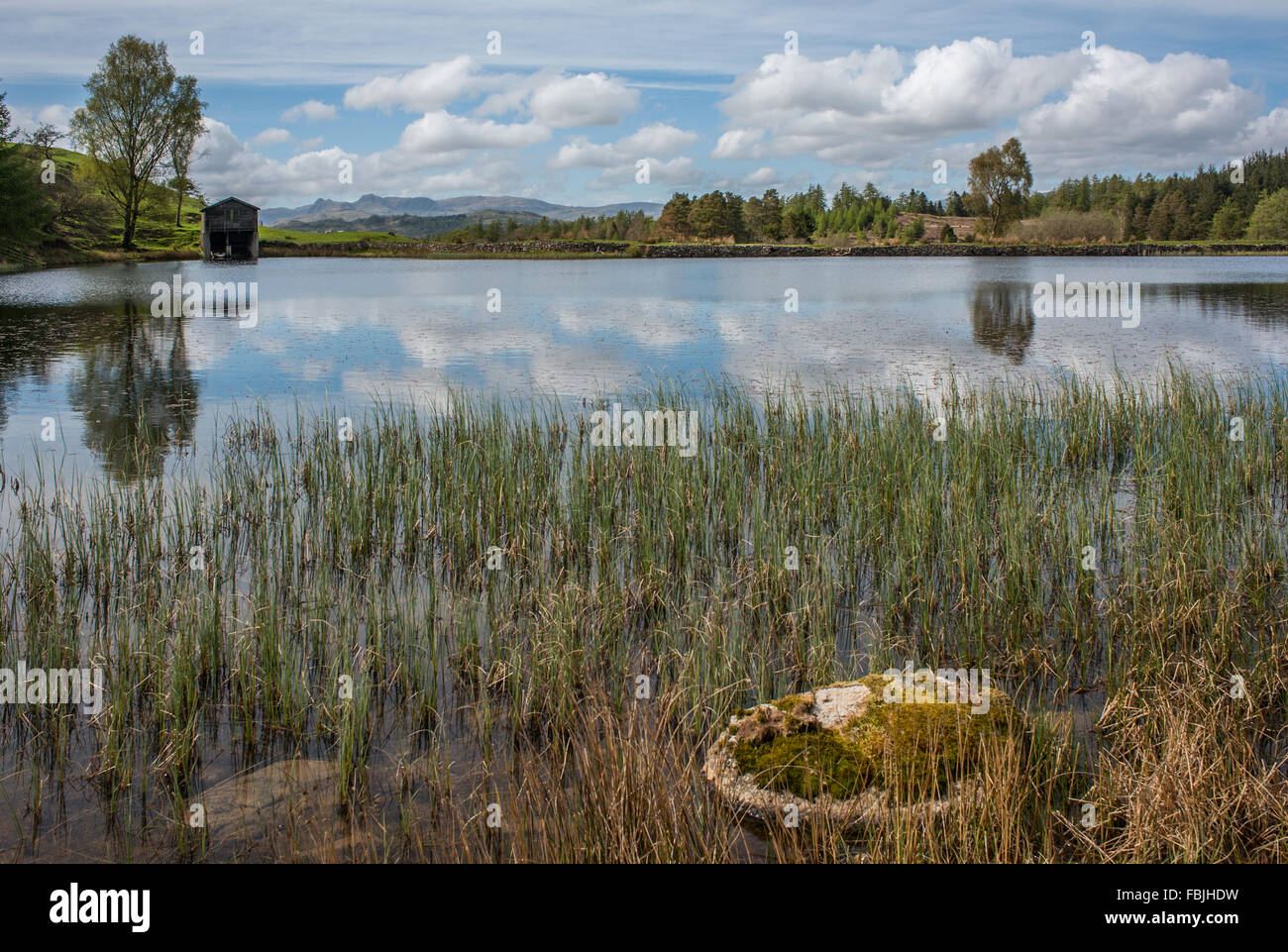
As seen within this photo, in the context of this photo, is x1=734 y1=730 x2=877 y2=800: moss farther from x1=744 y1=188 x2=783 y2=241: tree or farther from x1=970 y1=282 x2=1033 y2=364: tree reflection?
x1=744 y1=188 x2=783 y2=241: tree

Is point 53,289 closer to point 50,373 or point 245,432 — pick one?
point 50,373

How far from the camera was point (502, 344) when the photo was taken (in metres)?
19.7

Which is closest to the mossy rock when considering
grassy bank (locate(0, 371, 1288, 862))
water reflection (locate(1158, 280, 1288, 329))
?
grassy bank (locate(0, 371, 1288, 862))

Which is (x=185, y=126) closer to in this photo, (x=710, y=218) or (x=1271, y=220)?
(x=710, y=218)

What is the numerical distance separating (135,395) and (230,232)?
1767 inches

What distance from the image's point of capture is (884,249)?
77.3m

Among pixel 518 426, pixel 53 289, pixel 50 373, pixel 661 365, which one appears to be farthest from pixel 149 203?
pixel 518 426

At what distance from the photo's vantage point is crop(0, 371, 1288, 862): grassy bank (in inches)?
147

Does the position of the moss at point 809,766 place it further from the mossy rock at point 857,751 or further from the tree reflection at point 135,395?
the tree reflection at point 135,395

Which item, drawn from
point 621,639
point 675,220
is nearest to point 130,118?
point 675,220

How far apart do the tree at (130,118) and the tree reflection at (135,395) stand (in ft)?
127

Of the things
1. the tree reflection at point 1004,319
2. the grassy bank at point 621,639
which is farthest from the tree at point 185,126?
the grassy bank at point 621,639

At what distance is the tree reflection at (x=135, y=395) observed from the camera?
34.4 feet

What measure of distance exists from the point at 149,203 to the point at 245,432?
185ft
